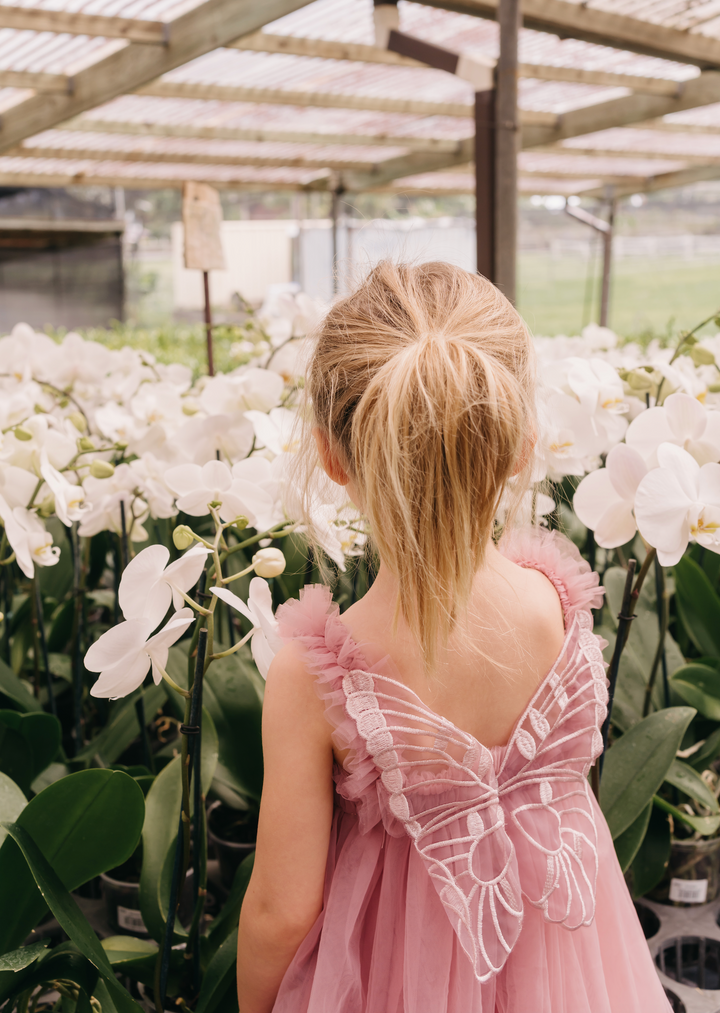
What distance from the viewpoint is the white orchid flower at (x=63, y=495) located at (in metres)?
0.92

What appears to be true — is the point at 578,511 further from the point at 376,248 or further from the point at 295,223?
the point at 295,223

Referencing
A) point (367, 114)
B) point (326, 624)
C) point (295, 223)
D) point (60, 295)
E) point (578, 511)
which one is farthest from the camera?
point (295, 223)

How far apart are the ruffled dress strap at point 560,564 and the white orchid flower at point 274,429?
0.31m

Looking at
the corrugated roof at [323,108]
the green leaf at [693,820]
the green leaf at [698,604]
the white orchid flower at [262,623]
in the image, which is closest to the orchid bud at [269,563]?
the white orchid flower at [262,623]

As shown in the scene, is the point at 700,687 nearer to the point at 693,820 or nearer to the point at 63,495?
the point at 693,820

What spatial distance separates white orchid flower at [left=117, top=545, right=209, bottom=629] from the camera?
62 cm

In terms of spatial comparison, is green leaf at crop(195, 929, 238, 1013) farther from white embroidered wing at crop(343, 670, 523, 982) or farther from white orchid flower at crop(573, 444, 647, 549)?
white orchid flower at crop(573, 444, 647, 549)

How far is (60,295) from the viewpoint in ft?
27.4

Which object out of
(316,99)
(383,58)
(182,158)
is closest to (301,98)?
(316,99)

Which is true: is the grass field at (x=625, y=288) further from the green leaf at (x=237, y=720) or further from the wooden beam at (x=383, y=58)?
the green leaf at (x=237, y=720)

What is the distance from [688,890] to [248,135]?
15.2 ft

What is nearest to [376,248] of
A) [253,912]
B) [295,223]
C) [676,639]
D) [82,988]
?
[253,912]

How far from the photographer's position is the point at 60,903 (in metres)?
0.67

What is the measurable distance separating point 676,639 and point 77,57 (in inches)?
131
